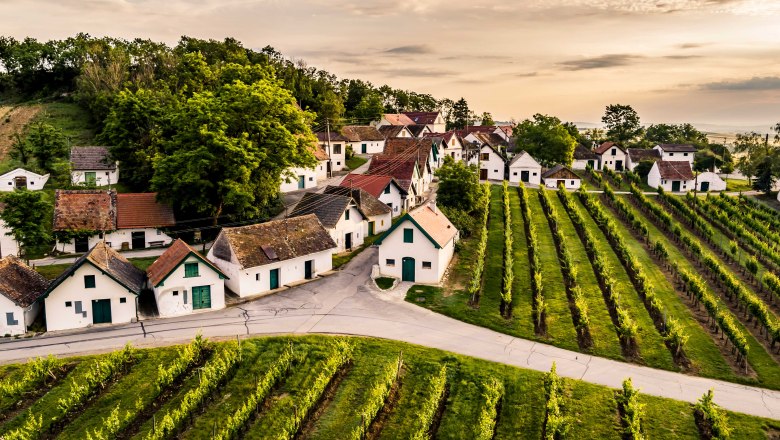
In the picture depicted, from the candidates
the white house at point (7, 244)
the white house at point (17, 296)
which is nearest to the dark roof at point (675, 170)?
the white house at point (17, 296)

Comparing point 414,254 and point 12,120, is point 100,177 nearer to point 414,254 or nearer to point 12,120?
point 414,254

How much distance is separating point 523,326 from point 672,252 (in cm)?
2606

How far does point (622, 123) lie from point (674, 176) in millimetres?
50169

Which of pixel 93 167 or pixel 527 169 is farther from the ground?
pixel 93 167

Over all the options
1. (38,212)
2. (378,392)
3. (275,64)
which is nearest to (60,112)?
(275,64)

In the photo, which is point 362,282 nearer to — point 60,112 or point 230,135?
point 230,135

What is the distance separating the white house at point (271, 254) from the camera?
4206cm

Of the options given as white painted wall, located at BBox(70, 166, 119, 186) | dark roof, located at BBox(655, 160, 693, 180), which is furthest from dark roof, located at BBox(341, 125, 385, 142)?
dark roof, located at BBox(655, 160, 693, 180)

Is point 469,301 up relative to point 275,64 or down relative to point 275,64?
down

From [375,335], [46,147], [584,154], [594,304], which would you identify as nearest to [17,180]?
[46,147]

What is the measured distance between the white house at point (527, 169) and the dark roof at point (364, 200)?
3445cm

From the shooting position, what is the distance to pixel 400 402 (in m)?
28.8

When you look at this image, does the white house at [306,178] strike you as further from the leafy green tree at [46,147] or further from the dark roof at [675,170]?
the dark roof at [675,170]

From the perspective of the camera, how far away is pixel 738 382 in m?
31.4
